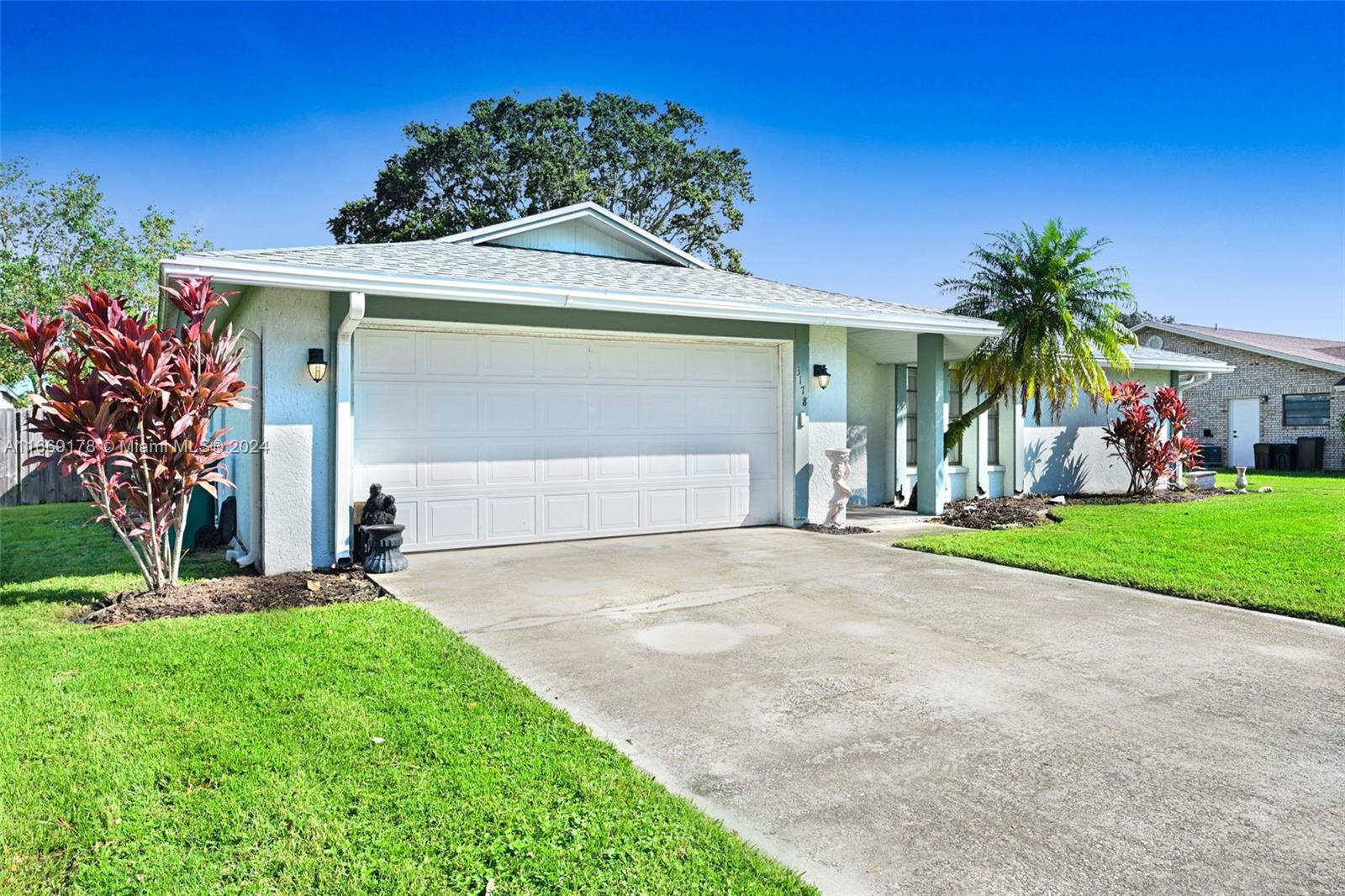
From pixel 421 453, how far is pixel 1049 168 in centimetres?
1340

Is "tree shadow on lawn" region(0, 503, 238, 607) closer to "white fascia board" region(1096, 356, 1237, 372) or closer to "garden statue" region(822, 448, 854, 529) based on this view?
"garden statue" region(822, 448, 854, 529)

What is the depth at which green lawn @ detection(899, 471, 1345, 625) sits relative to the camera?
21.4 ft

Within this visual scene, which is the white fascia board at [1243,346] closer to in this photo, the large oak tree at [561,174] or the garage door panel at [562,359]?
the large oak tree at [561,174]

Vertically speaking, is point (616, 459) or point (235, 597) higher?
point (616, 459)

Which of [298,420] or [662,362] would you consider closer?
[298,420]

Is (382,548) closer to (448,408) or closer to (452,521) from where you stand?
(452,521)

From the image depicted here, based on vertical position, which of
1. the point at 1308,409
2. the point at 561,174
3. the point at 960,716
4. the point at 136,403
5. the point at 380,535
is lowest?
the point at 960,716

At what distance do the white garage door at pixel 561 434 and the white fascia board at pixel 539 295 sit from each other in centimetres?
80

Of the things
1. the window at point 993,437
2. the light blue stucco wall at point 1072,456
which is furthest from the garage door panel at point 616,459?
the light blue stucco wall at point 1072,456

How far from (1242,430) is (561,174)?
2403 centimetres

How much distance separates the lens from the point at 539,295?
7945 millimetres

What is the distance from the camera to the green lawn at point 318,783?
2.45 metres

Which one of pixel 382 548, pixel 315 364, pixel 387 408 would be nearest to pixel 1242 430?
pixel 387 408

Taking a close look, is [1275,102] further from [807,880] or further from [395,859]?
[395,859]
